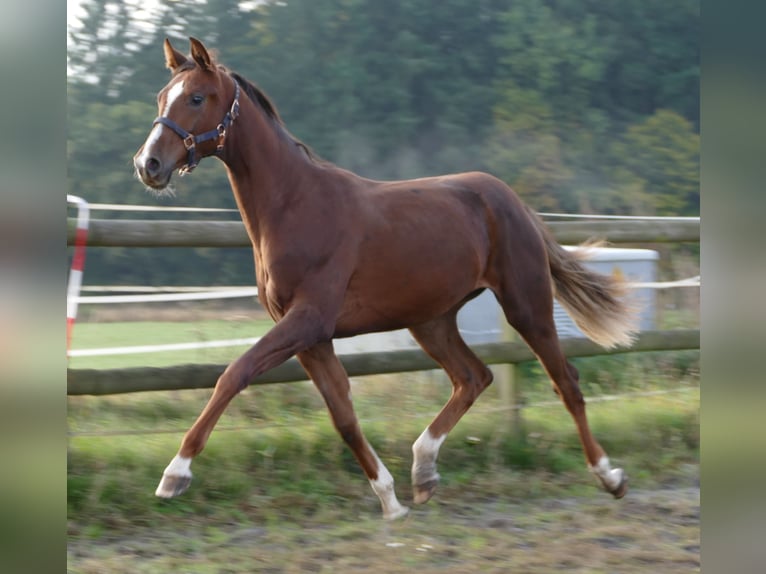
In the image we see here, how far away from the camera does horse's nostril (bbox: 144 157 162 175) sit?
111 inches

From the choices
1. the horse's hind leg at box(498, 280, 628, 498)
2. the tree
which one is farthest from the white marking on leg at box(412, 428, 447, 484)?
the tree

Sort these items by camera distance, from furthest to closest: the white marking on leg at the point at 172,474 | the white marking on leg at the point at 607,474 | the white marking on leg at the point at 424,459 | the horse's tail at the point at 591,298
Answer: the horse's tail at the point at 591,298, the white marking on leg at the point at 607,474, the white marking on leg at the point at 424,459, the white marking on leg at the point at 172,474

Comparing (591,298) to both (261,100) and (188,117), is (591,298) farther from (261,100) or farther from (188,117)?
(188,117)

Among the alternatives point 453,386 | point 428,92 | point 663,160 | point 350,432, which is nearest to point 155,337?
point 428,92

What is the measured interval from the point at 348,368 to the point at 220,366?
63 centimetres

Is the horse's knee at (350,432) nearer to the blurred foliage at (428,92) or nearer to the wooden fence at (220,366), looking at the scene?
the wooden fence at (220,366)

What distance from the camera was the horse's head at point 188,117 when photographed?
9.37ft

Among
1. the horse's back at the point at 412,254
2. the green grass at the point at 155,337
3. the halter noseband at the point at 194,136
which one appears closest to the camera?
the halter noseband at the point at 194,136

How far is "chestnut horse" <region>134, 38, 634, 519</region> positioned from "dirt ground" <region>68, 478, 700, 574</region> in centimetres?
17

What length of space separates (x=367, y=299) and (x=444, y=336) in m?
0.63

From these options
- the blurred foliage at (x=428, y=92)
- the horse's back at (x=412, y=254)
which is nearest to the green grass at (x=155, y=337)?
the blurred foliage at (x=428, y=92)

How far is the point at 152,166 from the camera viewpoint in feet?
9.31

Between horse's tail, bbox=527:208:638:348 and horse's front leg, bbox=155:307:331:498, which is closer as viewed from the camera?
A: horse's front leg, bbox=155:307:331:498

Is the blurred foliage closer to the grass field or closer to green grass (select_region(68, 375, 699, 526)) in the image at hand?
green grass (select_region(68, 375, 699, 526))
